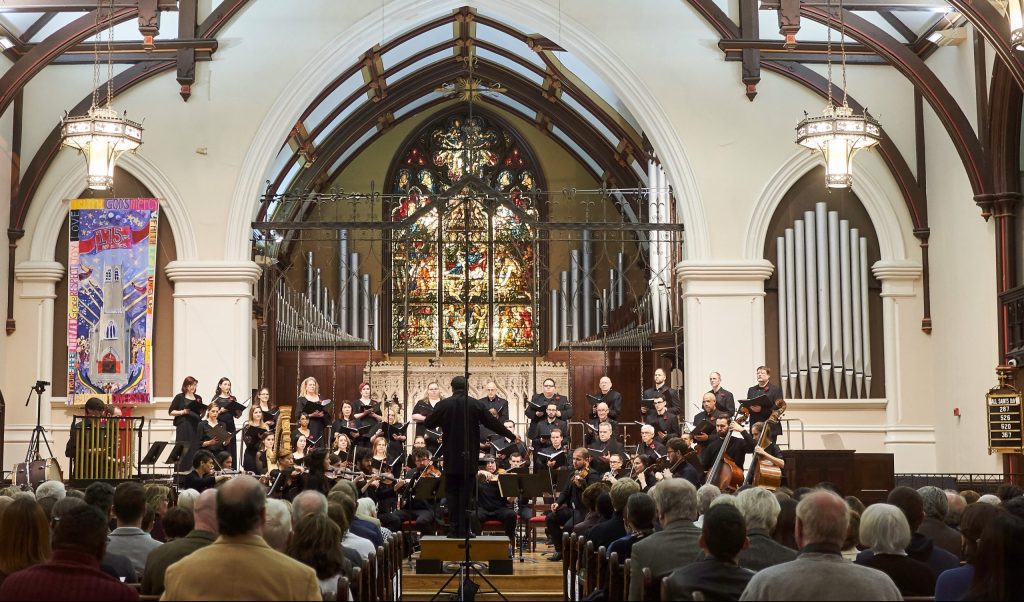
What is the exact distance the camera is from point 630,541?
19.1ft

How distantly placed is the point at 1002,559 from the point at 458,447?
6.04 m

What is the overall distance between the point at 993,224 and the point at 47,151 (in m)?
10.1

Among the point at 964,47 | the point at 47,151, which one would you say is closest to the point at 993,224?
the point at 964,47

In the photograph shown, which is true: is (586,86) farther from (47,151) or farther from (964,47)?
(47,151)

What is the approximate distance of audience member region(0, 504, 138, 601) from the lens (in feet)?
11.6

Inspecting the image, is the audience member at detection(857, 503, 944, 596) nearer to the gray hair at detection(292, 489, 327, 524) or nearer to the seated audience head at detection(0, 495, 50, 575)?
the gray hair at detection(292, 489, 327, 524)

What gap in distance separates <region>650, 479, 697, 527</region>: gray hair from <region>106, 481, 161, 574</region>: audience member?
2189 mm

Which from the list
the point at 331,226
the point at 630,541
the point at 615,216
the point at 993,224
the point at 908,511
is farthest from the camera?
the point at 615,216

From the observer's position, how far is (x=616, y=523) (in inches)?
263

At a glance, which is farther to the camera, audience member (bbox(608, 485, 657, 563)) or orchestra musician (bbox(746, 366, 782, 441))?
orchestra musician (bbox(746, 366, 782, 441))

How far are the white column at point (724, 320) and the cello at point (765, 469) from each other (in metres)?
2.92

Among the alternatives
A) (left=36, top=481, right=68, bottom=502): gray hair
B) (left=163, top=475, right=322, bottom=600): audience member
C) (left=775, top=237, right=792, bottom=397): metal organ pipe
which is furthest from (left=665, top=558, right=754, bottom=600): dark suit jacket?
(left=775, top=237, right=792, bottom=397): metal organ pipe

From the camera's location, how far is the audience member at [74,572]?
353 cm

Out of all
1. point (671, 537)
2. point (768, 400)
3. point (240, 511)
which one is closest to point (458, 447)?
point (768, 400)
